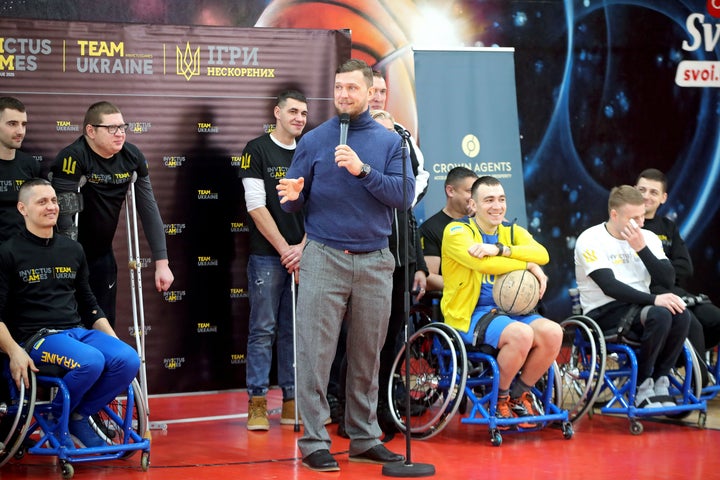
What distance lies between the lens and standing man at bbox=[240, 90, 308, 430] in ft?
18.7

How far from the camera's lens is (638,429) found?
5.62 m

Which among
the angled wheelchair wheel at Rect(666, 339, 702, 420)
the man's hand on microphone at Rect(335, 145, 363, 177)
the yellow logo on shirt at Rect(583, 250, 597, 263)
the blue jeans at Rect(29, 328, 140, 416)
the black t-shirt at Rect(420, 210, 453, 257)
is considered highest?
the man's hand on microphone at Rect(335, 145, 363, 177)

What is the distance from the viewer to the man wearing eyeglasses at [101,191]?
5.22 meters

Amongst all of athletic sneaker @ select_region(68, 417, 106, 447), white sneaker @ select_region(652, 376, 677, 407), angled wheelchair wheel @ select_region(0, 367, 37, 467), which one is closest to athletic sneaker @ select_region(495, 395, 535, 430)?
white sneaker @ select_region(652, 376, 677, 407)

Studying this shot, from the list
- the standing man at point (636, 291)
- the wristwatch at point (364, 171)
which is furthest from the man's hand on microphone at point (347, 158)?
the standing man at point (636, 291)

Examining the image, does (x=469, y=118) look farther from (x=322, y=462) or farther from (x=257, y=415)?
(x=322, y=462)

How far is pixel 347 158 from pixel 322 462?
134 cm

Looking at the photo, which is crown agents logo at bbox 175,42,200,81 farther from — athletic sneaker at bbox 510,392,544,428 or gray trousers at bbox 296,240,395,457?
athletic sneaker at bbox 510,392,544,428

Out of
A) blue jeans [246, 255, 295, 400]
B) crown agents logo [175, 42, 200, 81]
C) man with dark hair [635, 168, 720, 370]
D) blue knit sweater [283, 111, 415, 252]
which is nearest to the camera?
blue knit sweater [283, 111, 415, 252]

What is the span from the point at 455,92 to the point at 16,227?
3.48 metres

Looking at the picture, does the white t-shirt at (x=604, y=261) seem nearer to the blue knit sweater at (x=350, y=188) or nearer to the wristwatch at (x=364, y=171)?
the blue knit sweater at (x=350, y=188)

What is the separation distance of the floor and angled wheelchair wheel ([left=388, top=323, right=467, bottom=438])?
0.42ft

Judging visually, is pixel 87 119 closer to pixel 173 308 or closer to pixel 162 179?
pixel 162 179

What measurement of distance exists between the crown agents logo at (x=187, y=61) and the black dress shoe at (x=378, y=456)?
9.34ft
